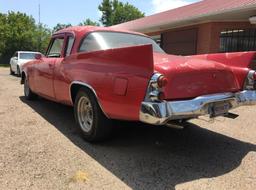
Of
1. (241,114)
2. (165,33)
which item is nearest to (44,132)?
(241,114)

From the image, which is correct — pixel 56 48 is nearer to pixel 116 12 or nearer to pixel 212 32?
pixel 212 32

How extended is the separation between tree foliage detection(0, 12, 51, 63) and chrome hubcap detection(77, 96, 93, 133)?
3759cm

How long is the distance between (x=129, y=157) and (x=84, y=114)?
4.01ft

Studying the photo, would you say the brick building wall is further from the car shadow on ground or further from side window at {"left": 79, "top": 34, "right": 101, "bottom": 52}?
side window at {"left": 79, "top": 34, "right": 101, "bottom": 52}

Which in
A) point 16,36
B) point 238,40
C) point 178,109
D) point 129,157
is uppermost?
point 16,36

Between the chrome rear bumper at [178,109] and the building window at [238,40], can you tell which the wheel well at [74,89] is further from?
the building window at [238,40]

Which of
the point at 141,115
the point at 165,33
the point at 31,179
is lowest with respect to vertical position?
the point at 31,179

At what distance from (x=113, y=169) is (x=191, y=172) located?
940 millimetres

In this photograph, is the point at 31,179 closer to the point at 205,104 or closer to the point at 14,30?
the point at 205,104

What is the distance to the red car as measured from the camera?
3.87 meters

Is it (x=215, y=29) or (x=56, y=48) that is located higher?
(x=215, y=29)

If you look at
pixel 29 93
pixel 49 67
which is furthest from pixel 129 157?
pixel 29 93

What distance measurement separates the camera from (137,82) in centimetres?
394

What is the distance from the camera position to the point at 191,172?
3.92 metres
